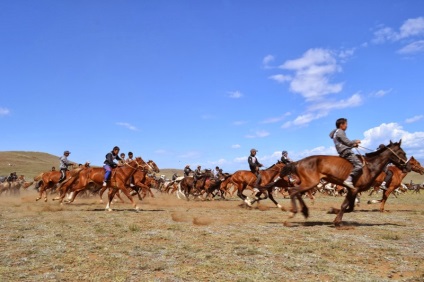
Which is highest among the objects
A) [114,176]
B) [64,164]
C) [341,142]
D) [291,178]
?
A: [341,142]

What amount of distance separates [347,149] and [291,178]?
10814 mm

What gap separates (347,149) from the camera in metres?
11.3

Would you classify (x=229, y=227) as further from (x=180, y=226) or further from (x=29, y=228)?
(x=29, y=228)

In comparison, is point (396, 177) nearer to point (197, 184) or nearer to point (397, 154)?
point (397, 154)

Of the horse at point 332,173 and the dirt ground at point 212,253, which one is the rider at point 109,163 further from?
the horse at point 332,173

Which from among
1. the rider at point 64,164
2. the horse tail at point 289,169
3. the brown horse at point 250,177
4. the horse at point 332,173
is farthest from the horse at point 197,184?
the horse at point 332,173

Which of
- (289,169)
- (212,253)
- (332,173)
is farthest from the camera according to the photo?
(289,169)

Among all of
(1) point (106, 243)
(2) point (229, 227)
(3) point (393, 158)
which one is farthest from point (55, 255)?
(3) point (393, 158)

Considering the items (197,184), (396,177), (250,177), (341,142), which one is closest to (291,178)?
(250,177)

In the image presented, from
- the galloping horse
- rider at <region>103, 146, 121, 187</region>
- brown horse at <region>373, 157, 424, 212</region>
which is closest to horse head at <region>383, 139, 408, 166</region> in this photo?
brown horse at <region>373, 157, 424, 212</region>

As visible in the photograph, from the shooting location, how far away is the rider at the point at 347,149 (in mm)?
11094

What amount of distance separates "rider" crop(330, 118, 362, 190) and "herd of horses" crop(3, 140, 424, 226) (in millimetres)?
148

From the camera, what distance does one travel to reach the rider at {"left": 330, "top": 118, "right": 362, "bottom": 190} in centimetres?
1109

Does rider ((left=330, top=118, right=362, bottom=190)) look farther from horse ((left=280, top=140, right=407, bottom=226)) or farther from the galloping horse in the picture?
the galloping horse
